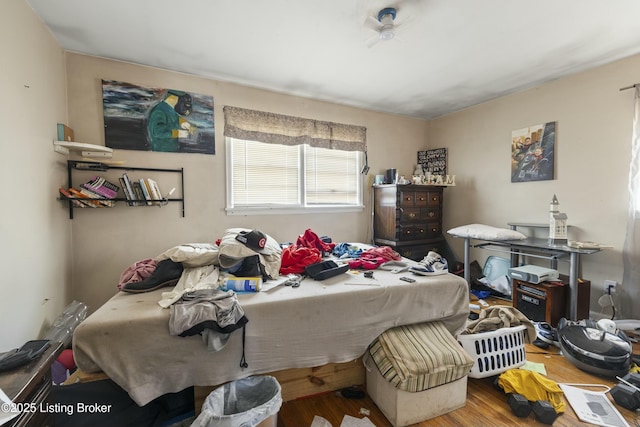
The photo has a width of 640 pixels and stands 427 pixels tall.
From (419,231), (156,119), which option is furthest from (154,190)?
(419,231)

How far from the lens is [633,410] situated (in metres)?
1.45

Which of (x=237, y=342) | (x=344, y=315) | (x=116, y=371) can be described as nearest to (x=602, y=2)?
(x=344, y=315)

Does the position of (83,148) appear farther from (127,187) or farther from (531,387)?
(531,387)

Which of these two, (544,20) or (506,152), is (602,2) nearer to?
(544,20)

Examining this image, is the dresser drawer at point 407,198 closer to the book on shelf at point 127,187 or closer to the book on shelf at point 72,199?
the book on shelf at point 127,187

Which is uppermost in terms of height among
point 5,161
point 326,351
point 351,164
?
point 351,164

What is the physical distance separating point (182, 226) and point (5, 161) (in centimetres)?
138

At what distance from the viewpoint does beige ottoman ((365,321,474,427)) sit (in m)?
1.35

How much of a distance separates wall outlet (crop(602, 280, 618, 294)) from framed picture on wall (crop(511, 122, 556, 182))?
1.16 m

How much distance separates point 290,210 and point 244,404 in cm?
226

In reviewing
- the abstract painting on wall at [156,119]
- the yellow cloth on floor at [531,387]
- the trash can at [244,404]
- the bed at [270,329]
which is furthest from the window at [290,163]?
the yellow cloth on floor at [531,387]

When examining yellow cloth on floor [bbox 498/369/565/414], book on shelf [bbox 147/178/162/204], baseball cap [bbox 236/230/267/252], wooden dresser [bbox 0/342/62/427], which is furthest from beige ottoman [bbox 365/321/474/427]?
book on shelf [bbox 147/178/162/204]

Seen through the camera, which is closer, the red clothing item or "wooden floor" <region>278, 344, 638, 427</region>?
"wooden floor" <region>278, 344, 638, 427</region>

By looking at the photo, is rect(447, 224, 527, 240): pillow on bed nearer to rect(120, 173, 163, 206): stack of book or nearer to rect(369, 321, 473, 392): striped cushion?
rect(369, 321, 473, 392): striped cushion
